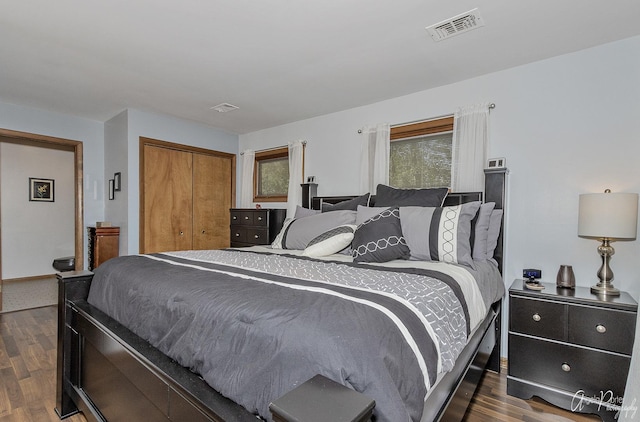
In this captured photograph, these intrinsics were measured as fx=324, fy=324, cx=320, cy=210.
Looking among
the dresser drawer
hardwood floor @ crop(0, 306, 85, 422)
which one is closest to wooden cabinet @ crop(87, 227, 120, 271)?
hardwood floor @ crop(0, 306, 85, 422)

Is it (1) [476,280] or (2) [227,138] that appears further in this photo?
(2) [227,138]

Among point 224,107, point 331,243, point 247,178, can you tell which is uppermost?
point 224,107

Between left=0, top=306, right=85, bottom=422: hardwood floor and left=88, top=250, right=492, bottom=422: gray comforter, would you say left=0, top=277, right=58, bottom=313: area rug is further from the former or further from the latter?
left=88, top=250, right=492, bottom=422: gray comforter

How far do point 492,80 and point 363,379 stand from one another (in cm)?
282

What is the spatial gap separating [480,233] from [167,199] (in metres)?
3.70

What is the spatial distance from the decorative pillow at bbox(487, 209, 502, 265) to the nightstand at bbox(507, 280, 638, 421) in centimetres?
36

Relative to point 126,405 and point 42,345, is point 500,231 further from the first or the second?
point 42,345

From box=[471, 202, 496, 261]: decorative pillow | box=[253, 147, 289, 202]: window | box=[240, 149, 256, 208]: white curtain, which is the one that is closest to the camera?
box=[471, 202, 496, 261]: decorative pillow

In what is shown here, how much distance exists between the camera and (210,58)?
258 centimetres

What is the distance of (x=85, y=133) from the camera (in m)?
4.26

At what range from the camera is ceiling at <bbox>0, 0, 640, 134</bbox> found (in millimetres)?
1956

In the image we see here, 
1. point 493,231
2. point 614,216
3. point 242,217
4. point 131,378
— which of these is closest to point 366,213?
point 493,231

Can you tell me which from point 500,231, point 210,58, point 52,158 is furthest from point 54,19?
point 52,158

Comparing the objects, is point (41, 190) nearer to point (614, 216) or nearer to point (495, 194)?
point (495, 194)
